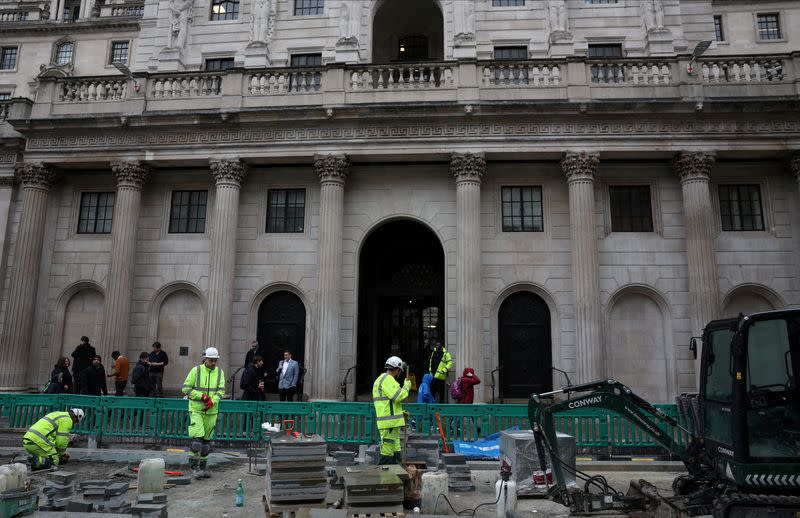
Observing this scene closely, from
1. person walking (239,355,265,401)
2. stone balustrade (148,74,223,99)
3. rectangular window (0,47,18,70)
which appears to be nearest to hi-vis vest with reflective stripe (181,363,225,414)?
person walking (239,355,265,401)

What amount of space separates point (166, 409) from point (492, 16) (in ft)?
61.3

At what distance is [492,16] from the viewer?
21172mm

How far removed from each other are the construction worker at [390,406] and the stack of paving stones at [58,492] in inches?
194

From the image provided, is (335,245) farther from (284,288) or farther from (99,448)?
(99,448)

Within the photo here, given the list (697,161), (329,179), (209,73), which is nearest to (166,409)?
(329,179)

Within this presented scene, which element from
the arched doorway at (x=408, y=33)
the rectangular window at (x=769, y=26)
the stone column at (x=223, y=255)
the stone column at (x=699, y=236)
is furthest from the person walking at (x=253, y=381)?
the rectangular window at (x=769, y=26)

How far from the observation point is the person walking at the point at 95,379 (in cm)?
1581

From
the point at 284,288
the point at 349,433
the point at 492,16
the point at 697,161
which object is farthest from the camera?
→ the point at 492,16

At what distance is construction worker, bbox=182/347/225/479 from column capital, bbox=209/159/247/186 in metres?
9.73

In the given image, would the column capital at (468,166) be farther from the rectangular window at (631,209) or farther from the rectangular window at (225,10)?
the rectangular window at (225,10)

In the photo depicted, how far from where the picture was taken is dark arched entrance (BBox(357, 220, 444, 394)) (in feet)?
67.9

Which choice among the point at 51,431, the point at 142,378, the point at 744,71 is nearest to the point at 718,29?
the point at 744,71

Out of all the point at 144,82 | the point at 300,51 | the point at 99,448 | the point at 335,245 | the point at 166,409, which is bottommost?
the point at 99,448

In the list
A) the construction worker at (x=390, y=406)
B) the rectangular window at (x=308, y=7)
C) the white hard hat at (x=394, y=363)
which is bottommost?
the construction worker at (x=390, y=406)
